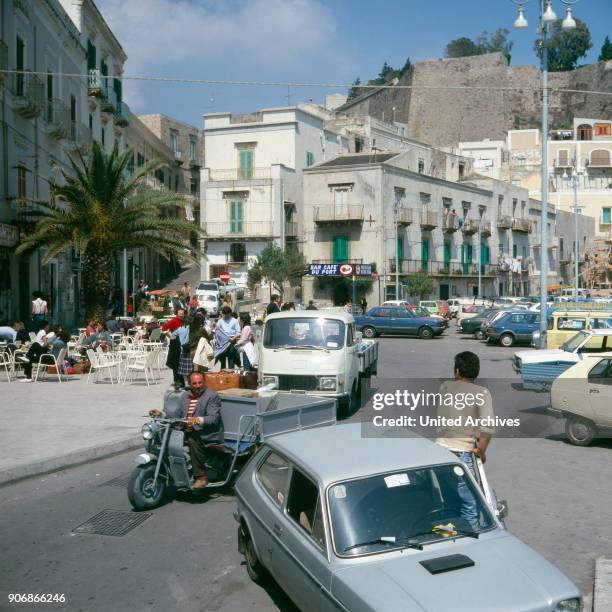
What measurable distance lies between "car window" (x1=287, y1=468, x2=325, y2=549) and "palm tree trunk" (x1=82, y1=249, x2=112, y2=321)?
19.6 metres

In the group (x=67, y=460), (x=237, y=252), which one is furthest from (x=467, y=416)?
(x=237, y=252)

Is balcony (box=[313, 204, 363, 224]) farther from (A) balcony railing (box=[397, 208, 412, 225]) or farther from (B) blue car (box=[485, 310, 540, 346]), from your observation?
(B) blue car (box=[485, 310, 540, 346])

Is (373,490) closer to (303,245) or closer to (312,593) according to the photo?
(312,593)

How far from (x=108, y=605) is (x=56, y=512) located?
105 inches

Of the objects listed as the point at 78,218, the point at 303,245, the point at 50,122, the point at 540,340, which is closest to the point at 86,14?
the point at 50,122

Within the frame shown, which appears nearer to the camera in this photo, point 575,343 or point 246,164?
point 575,343

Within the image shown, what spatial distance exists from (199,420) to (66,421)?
17.6 ft

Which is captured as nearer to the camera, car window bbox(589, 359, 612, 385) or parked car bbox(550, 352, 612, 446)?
parked car bbox(550, 352, 612, 446)

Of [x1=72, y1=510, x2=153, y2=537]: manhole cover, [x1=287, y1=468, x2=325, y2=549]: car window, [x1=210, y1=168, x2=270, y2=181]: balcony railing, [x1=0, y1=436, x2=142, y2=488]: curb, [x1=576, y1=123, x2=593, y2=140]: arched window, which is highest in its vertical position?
[x1=576, y1=123, x2=593, y2=140]: arched window

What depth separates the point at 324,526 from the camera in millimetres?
4793

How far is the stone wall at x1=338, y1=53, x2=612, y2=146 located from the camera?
98438 mm

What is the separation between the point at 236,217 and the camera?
52.7m

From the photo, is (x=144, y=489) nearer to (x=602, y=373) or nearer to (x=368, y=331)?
(x=602, y=373)

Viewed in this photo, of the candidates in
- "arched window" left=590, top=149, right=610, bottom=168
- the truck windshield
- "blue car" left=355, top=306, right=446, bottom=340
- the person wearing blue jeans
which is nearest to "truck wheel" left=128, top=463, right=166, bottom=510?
the person wearing blue jeans
